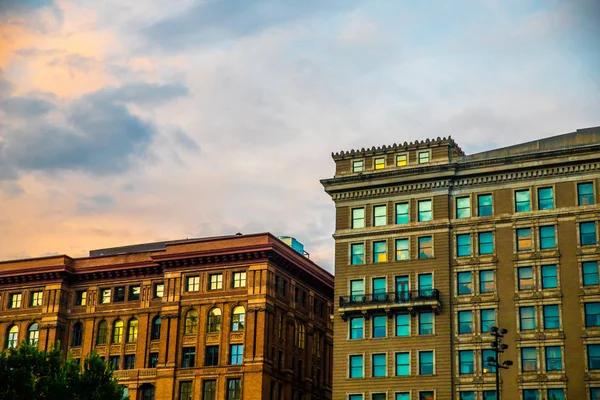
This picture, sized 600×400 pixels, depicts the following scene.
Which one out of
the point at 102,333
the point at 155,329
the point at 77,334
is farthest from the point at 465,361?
the point at 77,334

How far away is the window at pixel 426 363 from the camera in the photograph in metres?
89.0

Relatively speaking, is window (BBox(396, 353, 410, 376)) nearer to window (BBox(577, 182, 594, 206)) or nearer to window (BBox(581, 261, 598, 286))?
window (BBox(581, 261, 598, 286))

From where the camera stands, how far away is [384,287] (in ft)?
305

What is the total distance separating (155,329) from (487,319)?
3779 cm

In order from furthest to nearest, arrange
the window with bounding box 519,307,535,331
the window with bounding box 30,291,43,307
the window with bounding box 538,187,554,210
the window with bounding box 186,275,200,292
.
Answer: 1. the window with bounding box 30,291,43,307
2. the window with bounding box 186,275,200,292
3. the window with bounding box 538,187,554,210
4. the window with bounding box 519,307,535,331

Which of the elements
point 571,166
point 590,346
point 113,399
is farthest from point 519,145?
point 113,399

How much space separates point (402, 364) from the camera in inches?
3541

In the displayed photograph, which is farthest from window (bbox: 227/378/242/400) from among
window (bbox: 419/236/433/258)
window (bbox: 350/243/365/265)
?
window (bbox: 419/236/433/258)

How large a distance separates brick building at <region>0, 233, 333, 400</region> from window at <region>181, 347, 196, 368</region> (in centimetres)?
10

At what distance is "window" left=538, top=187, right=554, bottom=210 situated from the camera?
292ft

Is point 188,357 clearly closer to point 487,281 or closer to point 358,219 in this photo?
point 358,219

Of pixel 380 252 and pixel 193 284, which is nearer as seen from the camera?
pixel 380 252

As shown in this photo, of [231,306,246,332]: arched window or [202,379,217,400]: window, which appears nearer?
[202,379,217,400]: window

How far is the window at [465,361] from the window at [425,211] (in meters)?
12.4
